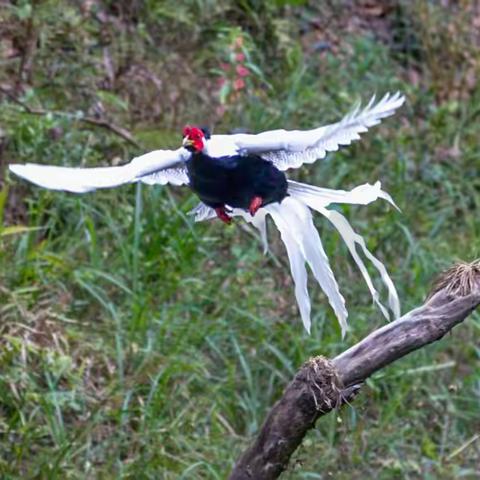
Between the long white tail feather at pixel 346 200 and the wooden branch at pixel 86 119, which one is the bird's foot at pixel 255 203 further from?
the wooden branch at pixel 86 119

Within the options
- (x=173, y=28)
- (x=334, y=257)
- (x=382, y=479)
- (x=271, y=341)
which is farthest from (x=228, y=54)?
(x=382, y=479)

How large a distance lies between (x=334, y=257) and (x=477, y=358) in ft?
2.43

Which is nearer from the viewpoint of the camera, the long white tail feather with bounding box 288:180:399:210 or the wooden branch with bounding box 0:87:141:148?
the long white tail feather with bounding box 288:180:399:210

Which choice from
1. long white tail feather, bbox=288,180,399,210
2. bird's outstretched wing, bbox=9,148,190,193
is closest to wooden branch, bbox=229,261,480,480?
long white tail feather, bbox=288,180,399,210

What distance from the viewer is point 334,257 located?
5.81 m

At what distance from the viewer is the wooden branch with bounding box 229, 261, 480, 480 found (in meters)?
3.28

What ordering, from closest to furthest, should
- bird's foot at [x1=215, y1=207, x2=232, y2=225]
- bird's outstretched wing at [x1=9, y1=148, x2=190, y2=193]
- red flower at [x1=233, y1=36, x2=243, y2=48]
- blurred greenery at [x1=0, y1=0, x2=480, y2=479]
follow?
1. bird's outstretched wing at [x1=9, y1=148, x2=190, y2=193]
2. bird's foot at [x1=215, y1=207, x2=232, y2=225]
3. blurred greenery at [x1=0, y1=0, x2=480, y2=479]
4. red flower at [x1=233, y1=36, x2=243, y2=48]

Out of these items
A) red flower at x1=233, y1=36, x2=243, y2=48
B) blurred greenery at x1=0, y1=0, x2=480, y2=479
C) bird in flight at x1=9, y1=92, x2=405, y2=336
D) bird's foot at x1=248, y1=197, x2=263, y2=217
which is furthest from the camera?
red flower at x1=233, y1=36, x2=243, y2=48

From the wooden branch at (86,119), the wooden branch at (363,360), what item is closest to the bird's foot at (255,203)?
the wooden branch at (363,360)

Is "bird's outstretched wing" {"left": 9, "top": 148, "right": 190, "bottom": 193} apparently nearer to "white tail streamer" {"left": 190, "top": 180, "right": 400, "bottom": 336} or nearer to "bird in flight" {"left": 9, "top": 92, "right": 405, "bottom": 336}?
"bird in flight" {"left": 9, "top": 92, "right": 405, "bottom": 336}

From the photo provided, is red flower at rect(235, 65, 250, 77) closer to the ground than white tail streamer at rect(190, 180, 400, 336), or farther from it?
farther from it

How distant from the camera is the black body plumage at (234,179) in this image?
3240mm

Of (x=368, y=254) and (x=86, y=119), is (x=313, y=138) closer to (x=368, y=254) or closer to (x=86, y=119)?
(x=368, y=254)

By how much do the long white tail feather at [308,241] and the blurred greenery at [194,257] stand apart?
110cm
